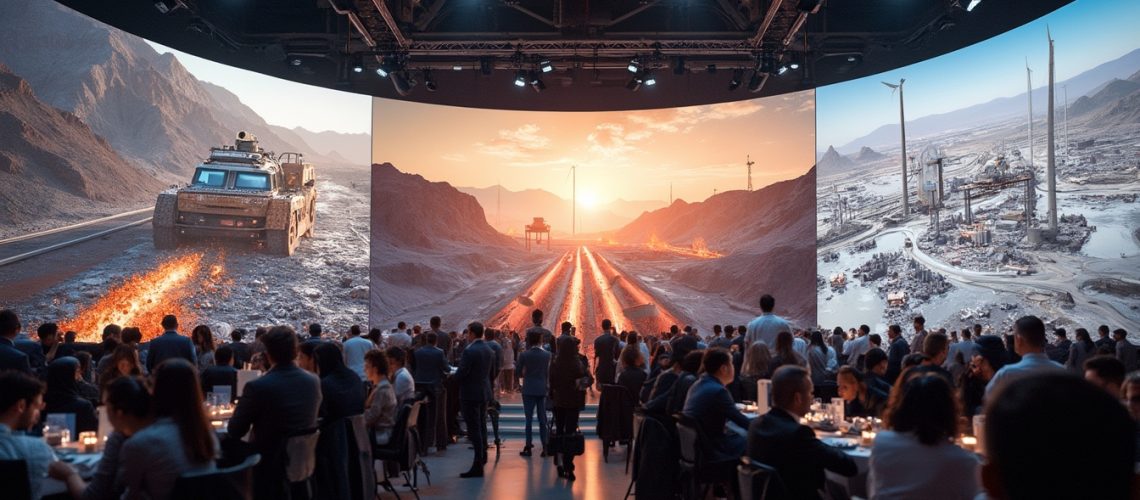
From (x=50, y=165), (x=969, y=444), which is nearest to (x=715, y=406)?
(x=969, y=444)

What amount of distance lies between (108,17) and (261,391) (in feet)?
37.5

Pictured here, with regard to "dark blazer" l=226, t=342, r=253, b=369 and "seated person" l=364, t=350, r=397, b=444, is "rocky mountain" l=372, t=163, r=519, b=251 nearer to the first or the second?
"dark blazer" l=226, t=342, r=253, b=369

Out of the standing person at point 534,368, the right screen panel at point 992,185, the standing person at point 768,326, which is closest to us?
the standing person at point 768,326

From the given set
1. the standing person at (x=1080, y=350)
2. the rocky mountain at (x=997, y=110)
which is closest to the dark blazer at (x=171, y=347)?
the standing person at (x=1080, y=350)

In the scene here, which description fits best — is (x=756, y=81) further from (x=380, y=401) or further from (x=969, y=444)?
(x=969, y=444)

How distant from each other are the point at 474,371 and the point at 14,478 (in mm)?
5592

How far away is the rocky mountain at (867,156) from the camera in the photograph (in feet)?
53.3

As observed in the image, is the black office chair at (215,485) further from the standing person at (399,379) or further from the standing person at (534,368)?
the standing person at (534,368)

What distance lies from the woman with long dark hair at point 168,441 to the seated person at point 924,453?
257cm

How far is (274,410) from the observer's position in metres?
4.60

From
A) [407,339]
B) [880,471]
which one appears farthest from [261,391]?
[407,339]

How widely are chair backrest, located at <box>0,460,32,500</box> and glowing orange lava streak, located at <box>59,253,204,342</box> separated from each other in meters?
12.4

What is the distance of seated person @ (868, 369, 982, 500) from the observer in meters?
3.03

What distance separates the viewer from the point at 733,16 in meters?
13.4
